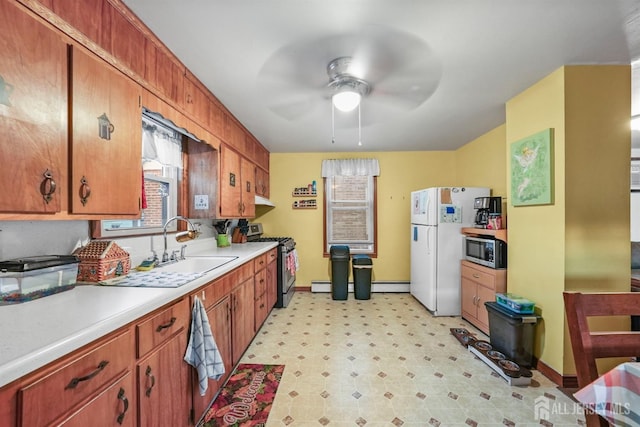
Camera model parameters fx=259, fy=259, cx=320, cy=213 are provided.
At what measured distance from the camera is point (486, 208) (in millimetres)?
3094

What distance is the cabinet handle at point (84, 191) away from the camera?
117 centimetres

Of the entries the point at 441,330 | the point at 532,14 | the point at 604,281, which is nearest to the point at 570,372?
the point at 604,281

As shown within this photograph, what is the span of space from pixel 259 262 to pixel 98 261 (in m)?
1.60

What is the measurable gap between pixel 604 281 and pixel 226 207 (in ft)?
11.1

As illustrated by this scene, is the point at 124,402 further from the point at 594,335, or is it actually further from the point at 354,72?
the point at 354,72

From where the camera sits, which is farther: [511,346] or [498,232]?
[498,232]

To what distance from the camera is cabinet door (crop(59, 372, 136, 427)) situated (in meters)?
0.85

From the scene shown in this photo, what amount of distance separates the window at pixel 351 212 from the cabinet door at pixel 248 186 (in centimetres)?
140

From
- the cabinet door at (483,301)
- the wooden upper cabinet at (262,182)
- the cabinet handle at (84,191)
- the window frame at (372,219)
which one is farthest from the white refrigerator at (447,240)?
the cabinet handle at (84,191)

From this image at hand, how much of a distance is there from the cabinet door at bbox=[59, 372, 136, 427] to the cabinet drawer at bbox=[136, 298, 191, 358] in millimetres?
125

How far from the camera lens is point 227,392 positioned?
1.98 metres

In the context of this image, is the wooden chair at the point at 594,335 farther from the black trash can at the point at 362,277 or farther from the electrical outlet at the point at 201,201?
the black trash can at the point at 362,277

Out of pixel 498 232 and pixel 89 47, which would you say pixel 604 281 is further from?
pixel 89 47

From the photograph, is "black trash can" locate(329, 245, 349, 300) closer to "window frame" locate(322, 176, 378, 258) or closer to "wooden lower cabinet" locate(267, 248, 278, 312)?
"window frame" locate(322, 176, 378, 258)
